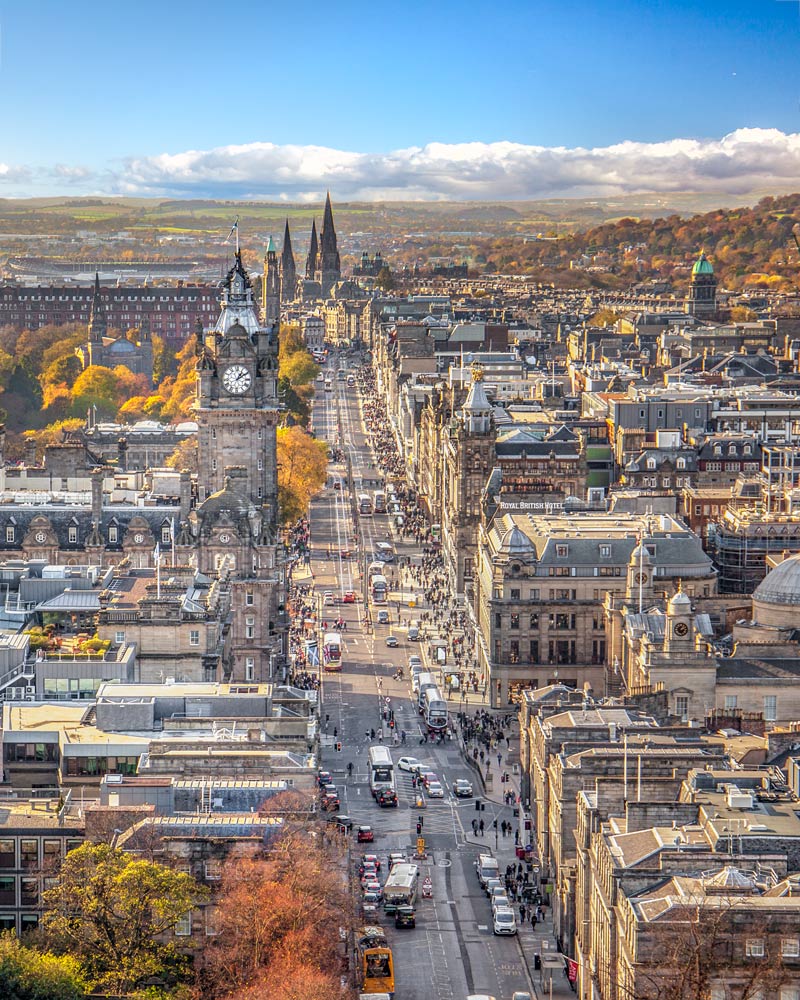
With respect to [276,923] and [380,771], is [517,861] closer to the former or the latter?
[380,771]

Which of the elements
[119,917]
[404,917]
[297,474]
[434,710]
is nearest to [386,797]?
[404,917]

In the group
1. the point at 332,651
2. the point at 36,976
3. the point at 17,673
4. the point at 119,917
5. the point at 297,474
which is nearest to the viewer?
the point at 36,976

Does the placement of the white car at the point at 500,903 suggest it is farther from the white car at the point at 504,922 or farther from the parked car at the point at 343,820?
the parked car at the point at 343,820

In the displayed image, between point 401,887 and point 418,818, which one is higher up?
point 401,887

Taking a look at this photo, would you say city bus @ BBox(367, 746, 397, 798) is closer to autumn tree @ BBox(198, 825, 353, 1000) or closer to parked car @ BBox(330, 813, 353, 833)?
parked car @ BBox(330, 813, 353, 833)

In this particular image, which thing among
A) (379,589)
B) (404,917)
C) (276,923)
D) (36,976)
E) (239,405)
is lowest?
(379,589)

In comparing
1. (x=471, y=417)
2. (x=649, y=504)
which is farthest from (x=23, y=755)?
(x=471, y=417)
